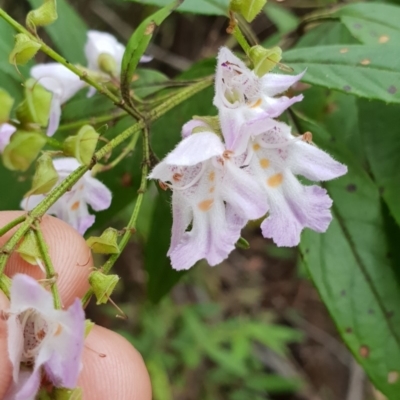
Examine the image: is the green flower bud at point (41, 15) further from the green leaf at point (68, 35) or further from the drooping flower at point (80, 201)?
the green leaf at point (68, 35)

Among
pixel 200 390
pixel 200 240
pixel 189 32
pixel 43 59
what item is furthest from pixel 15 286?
pixel 189 32

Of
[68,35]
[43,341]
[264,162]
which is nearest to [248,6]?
[264,162]

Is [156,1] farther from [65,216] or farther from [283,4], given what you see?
[283,4]

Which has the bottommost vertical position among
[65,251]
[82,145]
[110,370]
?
[110,370]

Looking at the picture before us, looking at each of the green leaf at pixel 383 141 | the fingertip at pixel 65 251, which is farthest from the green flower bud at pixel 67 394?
the green leaf at pixel 383 141

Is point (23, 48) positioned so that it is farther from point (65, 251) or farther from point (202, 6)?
point (202, 6)

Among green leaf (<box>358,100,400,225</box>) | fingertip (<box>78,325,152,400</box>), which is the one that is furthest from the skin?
green leaf (<box>358,100,400,225</box>)

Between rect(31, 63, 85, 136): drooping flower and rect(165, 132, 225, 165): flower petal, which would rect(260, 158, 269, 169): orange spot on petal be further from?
rect(31, 63, 85, 136): drooping flower
